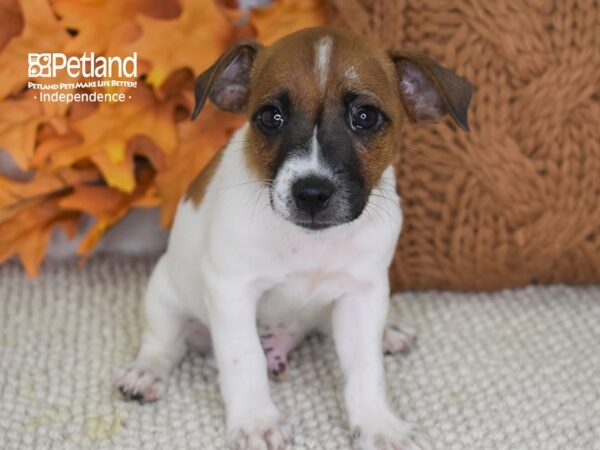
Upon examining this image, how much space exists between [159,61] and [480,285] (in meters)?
1.62

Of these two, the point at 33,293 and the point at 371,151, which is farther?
the point at 33,293

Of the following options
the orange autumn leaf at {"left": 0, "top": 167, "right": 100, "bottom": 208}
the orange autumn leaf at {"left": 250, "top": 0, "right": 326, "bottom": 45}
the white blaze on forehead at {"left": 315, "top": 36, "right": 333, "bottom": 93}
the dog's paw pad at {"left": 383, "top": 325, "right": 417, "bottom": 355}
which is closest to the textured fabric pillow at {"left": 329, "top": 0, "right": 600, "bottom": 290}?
the orange autumn leaf at {"left": 250, "top": 0, "right": 326, "bottom": 45}

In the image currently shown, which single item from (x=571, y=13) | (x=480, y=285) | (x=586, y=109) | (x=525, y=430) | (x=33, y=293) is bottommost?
(x=33, y=293)

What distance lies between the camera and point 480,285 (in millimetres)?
3604

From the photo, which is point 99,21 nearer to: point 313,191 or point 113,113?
point 113,113

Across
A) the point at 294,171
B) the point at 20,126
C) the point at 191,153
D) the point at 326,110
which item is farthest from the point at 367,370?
the point at 20,126

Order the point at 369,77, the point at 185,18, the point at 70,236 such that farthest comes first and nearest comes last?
the point at 70,236 → the point at 185,18 → the point at 369,77

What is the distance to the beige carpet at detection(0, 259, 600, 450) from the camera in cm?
265

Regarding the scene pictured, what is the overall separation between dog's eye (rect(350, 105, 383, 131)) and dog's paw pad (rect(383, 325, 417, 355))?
961 millimetres

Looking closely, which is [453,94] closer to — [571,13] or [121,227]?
[571,13]

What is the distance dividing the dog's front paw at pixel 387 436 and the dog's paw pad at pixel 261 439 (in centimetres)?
22

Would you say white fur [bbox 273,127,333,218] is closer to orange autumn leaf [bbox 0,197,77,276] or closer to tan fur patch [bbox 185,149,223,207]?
tan fur patch [bbox 185,149,223,207]

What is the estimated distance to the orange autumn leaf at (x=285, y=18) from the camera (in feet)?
11.6

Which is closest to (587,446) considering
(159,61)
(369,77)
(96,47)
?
(369,77)
